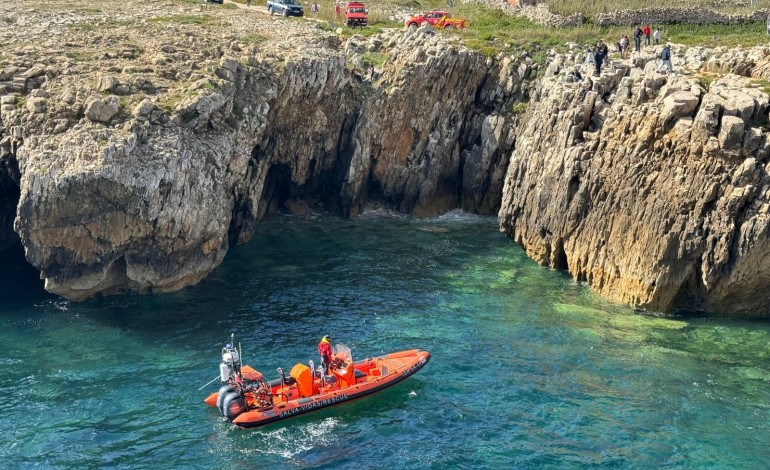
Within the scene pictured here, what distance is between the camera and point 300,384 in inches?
1422

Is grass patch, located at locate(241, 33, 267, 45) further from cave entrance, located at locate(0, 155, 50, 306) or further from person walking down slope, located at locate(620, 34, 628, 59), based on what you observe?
person walking down slope, located at locate(620, 34, 628, 59)

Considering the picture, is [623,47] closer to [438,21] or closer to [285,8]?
[438,21]

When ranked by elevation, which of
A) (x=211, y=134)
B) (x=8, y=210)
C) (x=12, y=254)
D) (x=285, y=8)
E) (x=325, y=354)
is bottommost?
(x=325, y=354)

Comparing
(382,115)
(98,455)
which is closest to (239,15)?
(382,115)

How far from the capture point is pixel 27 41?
53.9 meters

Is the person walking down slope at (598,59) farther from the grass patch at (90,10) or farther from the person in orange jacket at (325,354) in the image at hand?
the grass patch at (90,10)

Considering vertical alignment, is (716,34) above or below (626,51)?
above

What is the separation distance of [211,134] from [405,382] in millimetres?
19254

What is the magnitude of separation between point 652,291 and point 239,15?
130ft

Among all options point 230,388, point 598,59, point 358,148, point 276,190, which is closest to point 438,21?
point 358,148

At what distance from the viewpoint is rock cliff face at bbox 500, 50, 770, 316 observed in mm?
42875

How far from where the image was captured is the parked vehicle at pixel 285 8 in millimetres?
73938

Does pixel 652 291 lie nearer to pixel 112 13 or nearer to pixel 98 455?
pixel 98 455

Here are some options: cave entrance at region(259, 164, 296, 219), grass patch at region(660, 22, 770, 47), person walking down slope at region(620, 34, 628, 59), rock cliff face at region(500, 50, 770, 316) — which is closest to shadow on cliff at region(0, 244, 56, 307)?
A: cave entrance at region(259, 164, 296, 219)
